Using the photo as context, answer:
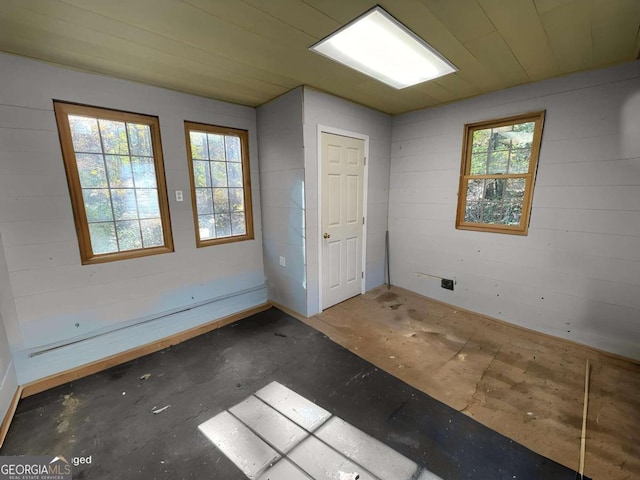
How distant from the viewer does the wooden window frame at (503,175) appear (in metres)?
2.50

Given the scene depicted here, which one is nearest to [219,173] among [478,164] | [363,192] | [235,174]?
[235,174]

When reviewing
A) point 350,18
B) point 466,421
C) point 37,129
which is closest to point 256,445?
point 466,421

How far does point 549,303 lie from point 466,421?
1.70 m

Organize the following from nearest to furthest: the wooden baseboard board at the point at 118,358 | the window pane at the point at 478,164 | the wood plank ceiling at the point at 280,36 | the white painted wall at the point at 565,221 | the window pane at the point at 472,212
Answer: the wood plank ceiling at the point at 280,36, the wooden baseboard board at the point at 118,358, the white painted wall at the point at 565,221, the window pane at the point at 478,164, the window pane at the point at 472,212

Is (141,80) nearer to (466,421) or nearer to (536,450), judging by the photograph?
(466,421)

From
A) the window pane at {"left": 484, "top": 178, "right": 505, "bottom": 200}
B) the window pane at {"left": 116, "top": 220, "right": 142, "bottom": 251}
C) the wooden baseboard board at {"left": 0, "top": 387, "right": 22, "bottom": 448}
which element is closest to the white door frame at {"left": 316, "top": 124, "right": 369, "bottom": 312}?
the window pane at {"left": 484, "top": 178, "right": 505, "bottom": 200}

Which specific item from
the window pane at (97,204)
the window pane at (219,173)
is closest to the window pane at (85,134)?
the window pane at (97,204)

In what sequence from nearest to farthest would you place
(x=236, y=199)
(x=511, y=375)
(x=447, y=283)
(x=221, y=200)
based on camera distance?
1. (x=511, y=375)
2. (x=221, y=200)
3. (x=236, y=199)
4. (x=447, y=283)

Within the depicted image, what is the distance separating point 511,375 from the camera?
82.4 inches

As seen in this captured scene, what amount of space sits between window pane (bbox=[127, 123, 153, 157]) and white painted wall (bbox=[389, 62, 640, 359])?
3.12 metres

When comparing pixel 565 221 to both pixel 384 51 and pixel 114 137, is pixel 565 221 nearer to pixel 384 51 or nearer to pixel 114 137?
pixel 384 51

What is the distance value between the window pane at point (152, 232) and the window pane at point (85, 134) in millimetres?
714

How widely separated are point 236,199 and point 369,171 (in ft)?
5.81

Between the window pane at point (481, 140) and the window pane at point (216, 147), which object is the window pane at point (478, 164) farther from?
the window pane at point (216, 147)
